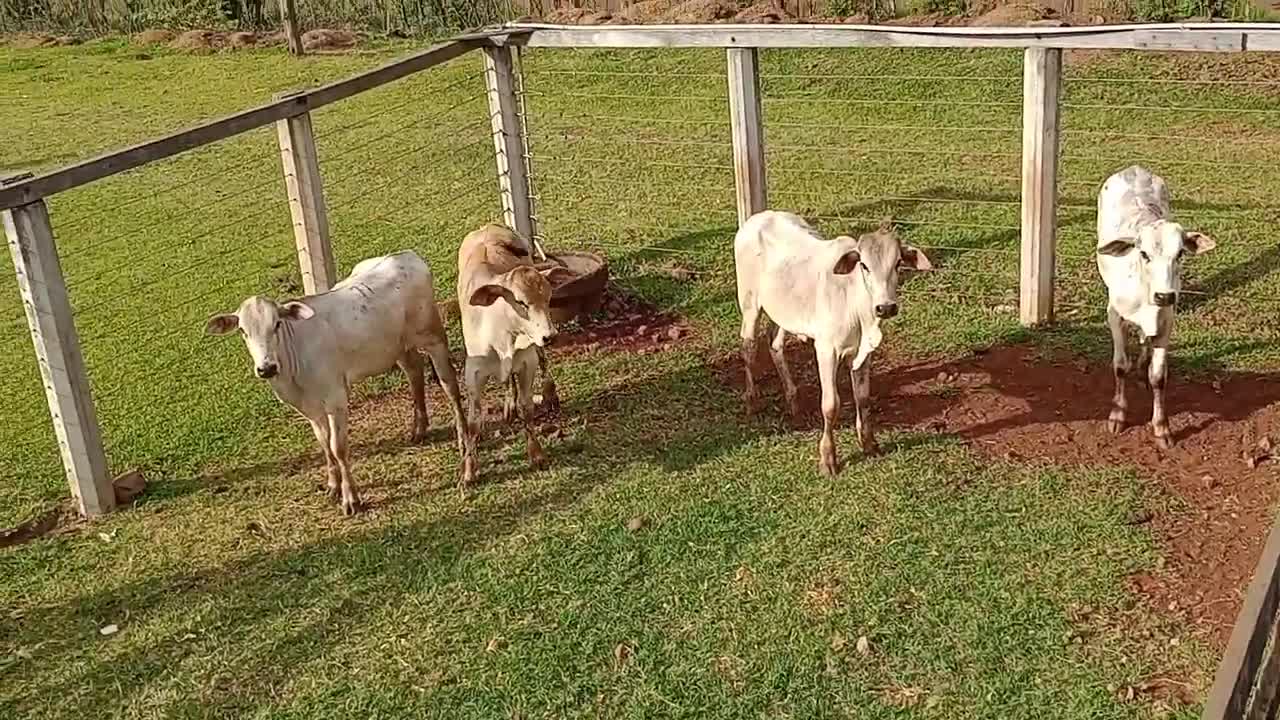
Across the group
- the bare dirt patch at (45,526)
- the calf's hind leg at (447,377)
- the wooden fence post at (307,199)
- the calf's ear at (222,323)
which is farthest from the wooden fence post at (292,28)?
the calf's ear at (222,323)

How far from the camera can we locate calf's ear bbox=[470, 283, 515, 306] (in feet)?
22.8

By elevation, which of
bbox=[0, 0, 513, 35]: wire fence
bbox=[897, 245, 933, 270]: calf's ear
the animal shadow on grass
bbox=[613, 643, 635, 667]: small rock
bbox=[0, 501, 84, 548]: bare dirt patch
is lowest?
bbox=[613, 643, 635, 667]: small rock

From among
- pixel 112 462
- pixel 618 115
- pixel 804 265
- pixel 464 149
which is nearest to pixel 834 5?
pixel 618 115

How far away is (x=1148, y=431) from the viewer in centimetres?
725

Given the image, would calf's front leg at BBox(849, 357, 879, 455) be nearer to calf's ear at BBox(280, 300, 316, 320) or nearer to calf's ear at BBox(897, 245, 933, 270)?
calf's ear at BBox(897, 245, 933, 270)

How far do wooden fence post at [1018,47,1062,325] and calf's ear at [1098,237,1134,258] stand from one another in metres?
1.52

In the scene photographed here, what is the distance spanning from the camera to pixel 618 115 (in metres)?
15.7

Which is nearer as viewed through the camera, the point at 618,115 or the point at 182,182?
the point at 182,182

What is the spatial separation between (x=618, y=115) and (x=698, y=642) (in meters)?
10.8

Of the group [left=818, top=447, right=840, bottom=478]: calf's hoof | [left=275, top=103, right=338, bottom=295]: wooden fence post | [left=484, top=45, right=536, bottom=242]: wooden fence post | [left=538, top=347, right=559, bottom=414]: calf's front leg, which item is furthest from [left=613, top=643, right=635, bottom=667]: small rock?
[left=484, top=45, right=536, bottom=242]: wooden fence post

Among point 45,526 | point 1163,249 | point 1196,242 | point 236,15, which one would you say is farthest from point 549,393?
point 236,15

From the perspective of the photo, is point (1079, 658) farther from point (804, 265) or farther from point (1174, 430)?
point (804, 265)

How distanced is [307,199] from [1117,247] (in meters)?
4.89

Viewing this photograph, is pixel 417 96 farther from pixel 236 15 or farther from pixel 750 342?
pixel 750 342
